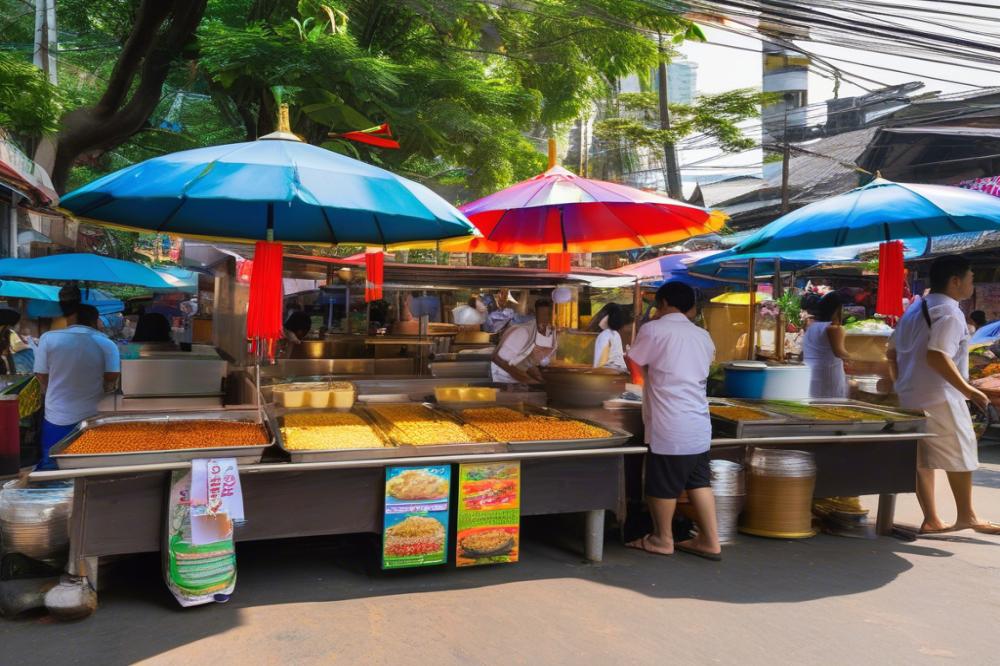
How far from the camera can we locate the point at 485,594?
3926 millimetres

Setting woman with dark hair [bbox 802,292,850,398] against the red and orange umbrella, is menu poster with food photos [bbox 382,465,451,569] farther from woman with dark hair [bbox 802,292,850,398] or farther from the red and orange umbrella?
woman with dark hair [bbox 802,292,850,398]

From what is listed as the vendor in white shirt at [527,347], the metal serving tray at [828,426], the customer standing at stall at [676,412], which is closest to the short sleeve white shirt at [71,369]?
the vendor in white shirt at [527,347]

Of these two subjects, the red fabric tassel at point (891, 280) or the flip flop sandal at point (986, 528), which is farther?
the red fabric tassel at point (891, 280)

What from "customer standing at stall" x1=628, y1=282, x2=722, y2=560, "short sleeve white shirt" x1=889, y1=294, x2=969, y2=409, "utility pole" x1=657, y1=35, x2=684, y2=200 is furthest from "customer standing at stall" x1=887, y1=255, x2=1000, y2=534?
"utility pole" x1=657, y1=35, x2=684, y2=200

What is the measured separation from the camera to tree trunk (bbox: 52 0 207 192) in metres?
7.58

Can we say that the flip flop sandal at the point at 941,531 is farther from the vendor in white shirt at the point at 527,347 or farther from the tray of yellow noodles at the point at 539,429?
the vendor in white shirt at the point at 527,347

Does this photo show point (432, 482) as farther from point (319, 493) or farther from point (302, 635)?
point (302, 635)

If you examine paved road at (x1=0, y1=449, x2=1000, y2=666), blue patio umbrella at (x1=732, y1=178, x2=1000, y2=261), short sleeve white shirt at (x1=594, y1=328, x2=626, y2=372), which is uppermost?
blue patio umbrella at (x1=732, y1=178, x2=1000, y2=261)

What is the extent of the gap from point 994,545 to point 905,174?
12.8 metres

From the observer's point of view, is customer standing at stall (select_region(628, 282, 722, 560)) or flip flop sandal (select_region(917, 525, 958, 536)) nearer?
customer standing at stall (select_region(628, 282, 722, 560))

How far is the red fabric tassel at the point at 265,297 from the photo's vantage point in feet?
13.5

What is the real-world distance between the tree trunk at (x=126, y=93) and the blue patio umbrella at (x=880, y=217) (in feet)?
21.1

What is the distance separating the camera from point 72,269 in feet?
24.9

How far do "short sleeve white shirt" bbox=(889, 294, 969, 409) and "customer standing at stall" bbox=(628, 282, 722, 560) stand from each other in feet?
5.78
